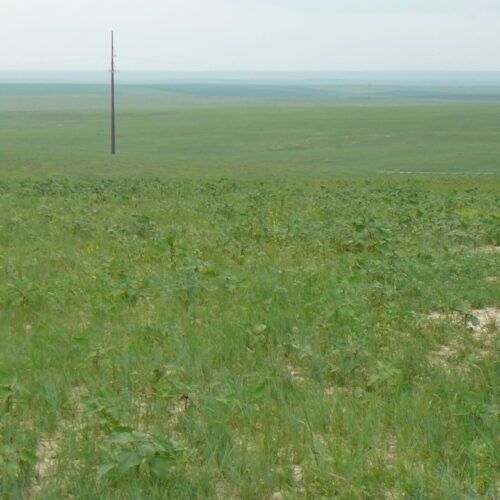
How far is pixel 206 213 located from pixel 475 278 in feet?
24.0

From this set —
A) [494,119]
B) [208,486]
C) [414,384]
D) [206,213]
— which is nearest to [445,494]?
[208,486]

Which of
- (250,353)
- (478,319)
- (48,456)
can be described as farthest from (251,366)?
(478,319)

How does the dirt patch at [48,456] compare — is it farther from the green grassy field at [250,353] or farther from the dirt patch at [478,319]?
the dirt patch at [478,319]

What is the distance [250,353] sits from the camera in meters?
6.38

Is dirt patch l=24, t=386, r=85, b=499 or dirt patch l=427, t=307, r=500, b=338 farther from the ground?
dirt patch l=427, t=307, r=500, b=338

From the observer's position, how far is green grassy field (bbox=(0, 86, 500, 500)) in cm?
438

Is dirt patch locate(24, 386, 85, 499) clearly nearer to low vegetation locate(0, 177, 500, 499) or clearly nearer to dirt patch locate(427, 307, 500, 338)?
low vegetation locate(0, 177, 500, 499)

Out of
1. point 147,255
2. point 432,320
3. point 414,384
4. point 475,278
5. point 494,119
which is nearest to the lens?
point 414,384

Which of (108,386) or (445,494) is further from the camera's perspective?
(108,386)

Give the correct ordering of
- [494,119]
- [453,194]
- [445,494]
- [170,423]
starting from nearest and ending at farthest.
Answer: [445,494] < [170,423] < [453,194] < [494,119]

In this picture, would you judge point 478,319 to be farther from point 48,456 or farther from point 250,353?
point 48,456

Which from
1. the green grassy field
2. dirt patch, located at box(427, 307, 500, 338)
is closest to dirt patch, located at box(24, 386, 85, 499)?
the green grassy field

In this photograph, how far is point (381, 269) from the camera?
9117mm

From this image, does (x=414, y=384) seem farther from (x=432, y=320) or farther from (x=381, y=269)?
(x=381, y=269)
